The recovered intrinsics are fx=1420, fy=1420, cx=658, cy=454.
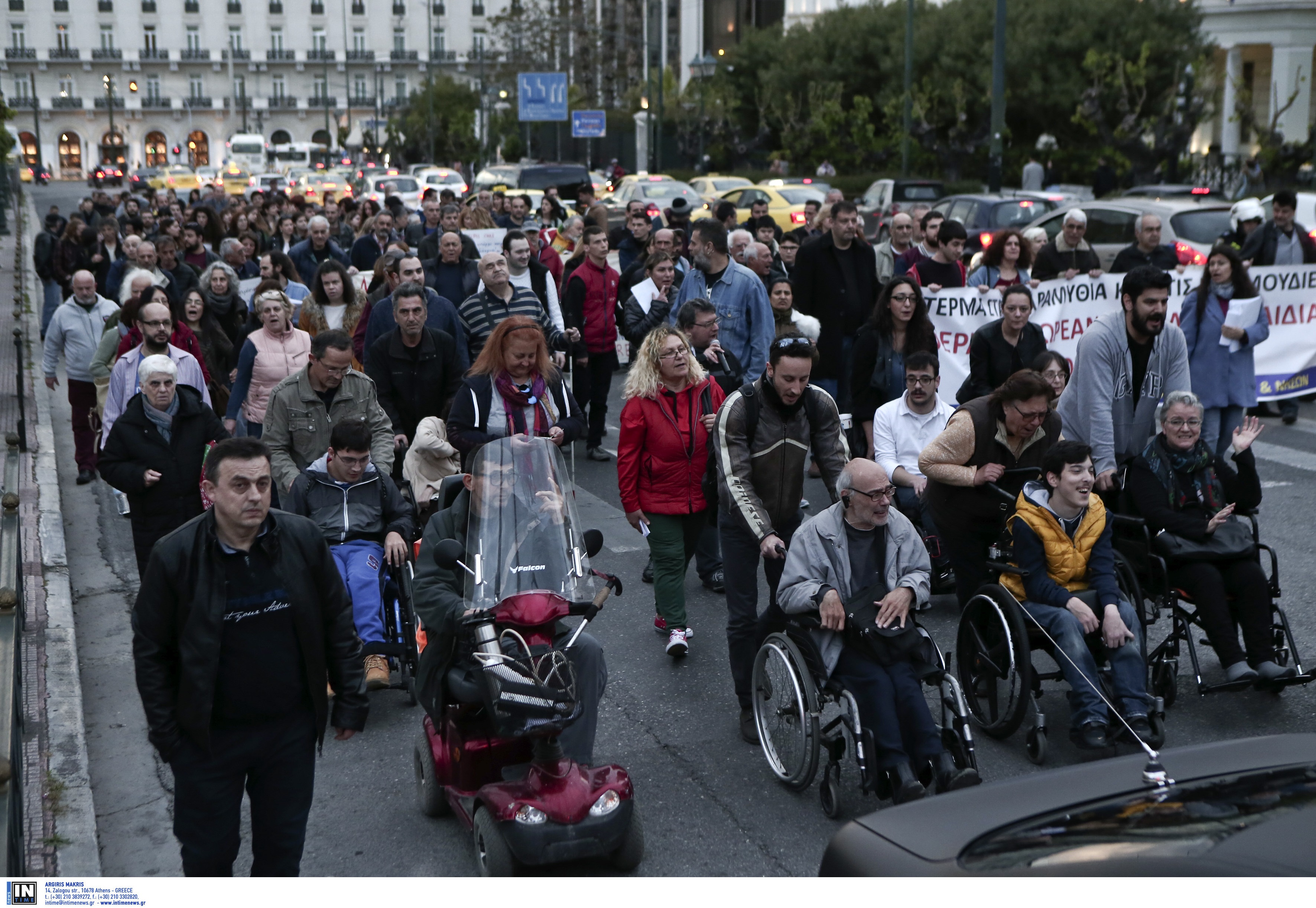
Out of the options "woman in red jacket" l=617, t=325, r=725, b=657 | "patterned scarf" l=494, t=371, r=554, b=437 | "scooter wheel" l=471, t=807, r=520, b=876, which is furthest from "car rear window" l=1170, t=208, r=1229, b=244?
"scooter wheel" l=471, t=807, r=520, b=876

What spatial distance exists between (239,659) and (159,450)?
3.63m

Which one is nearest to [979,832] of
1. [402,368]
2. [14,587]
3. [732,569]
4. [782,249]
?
[732,569]

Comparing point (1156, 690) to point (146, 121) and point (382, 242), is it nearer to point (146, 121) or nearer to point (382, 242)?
point (382, 242)

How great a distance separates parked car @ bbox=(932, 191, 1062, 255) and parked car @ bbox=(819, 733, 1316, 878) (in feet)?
61.1

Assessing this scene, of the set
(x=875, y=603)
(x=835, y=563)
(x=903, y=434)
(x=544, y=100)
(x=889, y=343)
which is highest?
(x=544, y=100)

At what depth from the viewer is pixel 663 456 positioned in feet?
24.0

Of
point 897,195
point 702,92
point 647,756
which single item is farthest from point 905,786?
point 702,92

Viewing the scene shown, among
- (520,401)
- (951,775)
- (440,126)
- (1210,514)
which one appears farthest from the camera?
(440,126)

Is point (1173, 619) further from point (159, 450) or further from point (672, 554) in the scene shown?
point (159, 450)

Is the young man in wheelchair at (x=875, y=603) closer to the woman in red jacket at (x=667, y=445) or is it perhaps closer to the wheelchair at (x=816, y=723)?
the wheelchair at (x=816, y=723)

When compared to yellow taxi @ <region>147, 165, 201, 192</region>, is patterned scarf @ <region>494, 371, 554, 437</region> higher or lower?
lower

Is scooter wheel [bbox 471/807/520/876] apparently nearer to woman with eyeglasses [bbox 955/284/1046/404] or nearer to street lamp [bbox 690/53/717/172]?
woman with eyeglasses [bbox 955/284/1046/404]

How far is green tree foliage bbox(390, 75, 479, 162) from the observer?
254 feet

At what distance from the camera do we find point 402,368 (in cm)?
898
